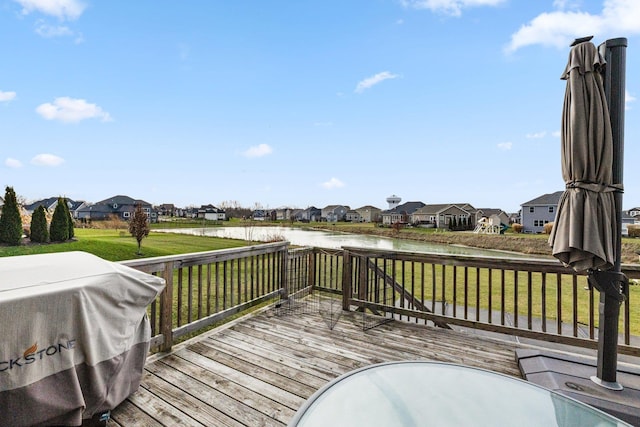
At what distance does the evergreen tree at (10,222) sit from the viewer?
15.8 ft

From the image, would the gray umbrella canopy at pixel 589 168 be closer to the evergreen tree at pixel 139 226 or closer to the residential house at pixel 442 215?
the evergreen tree at pixel 139 226

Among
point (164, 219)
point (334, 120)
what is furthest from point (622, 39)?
point (164, 219)

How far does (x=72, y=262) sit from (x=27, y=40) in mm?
5851

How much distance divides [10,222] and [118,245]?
12.9 feet

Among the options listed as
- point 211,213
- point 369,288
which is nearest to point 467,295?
point 369,288

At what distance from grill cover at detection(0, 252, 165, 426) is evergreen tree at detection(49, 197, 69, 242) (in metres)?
5.14

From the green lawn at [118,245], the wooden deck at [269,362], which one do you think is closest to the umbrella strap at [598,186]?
the wooden deck at [269,362]

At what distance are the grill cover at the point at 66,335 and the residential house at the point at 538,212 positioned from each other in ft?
103

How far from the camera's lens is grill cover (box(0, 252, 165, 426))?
1.50 metres

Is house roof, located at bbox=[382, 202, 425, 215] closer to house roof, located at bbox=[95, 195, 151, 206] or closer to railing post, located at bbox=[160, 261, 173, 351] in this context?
house roof, located at bbox=[95, 195, 151, 206]

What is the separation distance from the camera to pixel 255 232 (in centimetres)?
1547

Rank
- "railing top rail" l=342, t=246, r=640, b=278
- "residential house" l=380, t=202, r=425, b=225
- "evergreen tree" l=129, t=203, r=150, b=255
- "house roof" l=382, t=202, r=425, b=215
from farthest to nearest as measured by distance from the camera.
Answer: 1. "house roof" l=382, t=202, r=425, b=215
2. "residential house" l=380, t=202, r=425, b=225
3. "evergreen tree" l=129, t=203, r=150, b=255
4. "railing top rail" l=342, t=246, r=640, b=278

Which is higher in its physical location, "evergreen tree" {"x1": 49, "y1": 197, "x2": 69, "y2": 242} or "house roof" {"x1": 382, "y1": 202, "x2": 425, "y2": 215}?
"house roof" {"x1": 382, "y1": 202, "x2": 425, "y2": 215}

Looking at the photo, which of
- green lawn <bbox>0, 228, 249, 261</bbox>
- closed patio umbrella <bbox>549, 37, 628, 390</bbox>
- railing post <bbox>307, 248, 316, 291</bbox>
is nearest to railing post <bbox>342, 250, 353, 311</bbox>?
railing post <bbox>307, 248, 316, 291</bbox>
